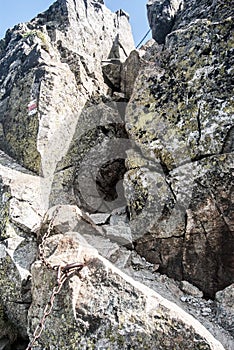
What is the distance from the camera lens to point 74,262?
550 centimetres

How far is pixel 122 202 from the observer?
34.2ft

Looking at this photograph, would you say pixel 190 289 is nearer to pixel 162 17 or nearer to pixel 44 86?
pixel 44 86

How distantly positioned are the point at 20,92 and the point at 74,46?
625cm

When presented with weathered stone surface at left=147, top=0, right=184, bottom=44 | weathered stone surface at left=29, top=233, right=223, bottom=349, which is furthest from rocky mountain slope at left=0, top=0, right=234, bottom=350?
weathered stone surface at left=147, top=0, right=184, bottom=44

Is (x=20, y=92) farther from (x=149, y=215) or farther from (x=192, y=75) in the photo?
(x=149, y=215)

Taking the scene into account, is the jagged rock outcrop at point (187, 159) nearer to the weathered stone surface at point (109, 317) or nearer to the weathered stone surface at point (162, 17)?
the weathered stone surface at point (109, 317)

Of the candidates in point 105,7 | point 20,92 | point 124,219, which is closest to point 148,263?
point 124,219

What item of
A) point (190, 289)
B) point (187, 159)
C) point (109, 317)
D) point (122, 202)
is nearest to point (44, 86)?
point (122, 202)

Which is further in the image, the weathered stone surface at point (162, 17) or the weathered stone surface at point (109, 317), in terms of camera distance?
the weathered stone surface at point (162, 17)

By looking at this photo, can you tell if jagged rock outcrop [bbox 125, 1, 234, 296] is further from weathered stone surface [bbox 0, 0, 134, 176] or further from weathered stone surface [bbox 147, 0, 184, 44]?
weathered stone surface [bbox 147, 0, 184, 44]

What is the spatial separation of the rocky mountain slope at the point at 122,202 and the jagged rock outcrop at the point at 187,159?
3 centimetres

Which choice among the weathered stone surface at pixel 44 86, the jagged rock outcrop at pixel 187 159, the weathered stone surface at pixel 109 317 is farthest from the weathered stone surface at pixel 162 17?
the weathered stone surface at pixel 109 317

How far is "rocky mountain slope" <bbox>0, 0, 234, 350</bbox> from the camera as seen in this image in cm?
509

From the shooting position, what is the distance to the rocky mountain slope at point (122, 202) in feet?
16.7
